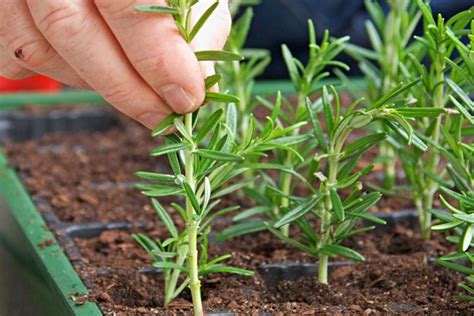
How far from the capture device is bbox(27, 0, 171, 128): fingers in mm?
1027

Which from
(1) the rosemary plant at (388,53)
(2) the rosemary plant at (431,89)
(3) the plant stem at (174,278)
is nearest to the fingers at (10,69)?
(3) the plant stem at (174,278)

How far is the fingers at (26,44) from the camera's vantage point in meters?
1.09

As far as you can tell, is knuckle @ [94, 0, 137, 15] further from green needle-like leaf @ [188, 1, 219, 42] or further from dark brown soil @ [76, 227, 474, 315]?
dark brown soil @ [76, 227, 474, 315]

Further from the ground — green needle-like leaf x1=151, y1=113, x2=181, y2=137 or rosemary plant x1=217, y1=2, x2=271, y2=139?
green needle-like leaf x1=151, y1=113, x2=181, y2=137

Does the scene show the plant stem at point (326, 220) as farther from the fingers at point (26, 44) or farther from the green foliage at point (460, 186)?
the fingers at point (26, 44)

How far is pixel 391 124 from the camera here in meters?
1.14

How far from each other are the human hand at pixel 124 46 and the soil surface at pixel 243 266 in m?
0.28

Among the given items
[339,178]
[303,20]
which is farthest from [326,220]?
[303,20]

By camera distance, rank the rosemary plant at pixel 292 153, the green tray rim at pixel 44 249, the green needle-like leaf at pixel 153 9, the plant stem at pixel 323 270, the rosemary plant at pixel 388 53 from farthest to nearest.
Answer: the rosemary plant at pixel 388 53 → the rosemary plant at pixel 292 153 → the plant stem at pixel 323 270 → the green tray rim at pixel 44 249 → the green needle-like leaf at pixel 153 9

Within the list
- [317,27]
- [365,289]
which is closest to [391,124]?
[365,289]

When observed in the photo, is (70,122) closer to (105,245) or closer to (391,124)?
(105,245)

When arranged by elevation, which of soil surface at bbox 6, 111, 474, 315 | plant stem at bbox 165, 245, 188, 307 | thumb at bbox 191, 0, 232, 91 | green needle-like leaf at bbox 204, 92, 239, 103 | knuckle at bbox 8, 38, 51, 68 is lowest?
soil surface at bbox 6, 111, 474, 315

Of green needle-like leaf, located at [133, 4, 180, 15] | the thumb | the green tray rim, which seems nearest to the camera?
green needle-like leaf, located at [133, 4, 180, 15]

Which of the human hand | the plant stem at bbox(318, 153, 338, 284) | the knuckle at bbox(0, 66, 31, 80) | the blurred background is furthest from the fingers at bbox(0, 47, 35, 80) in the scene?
the blurred background
